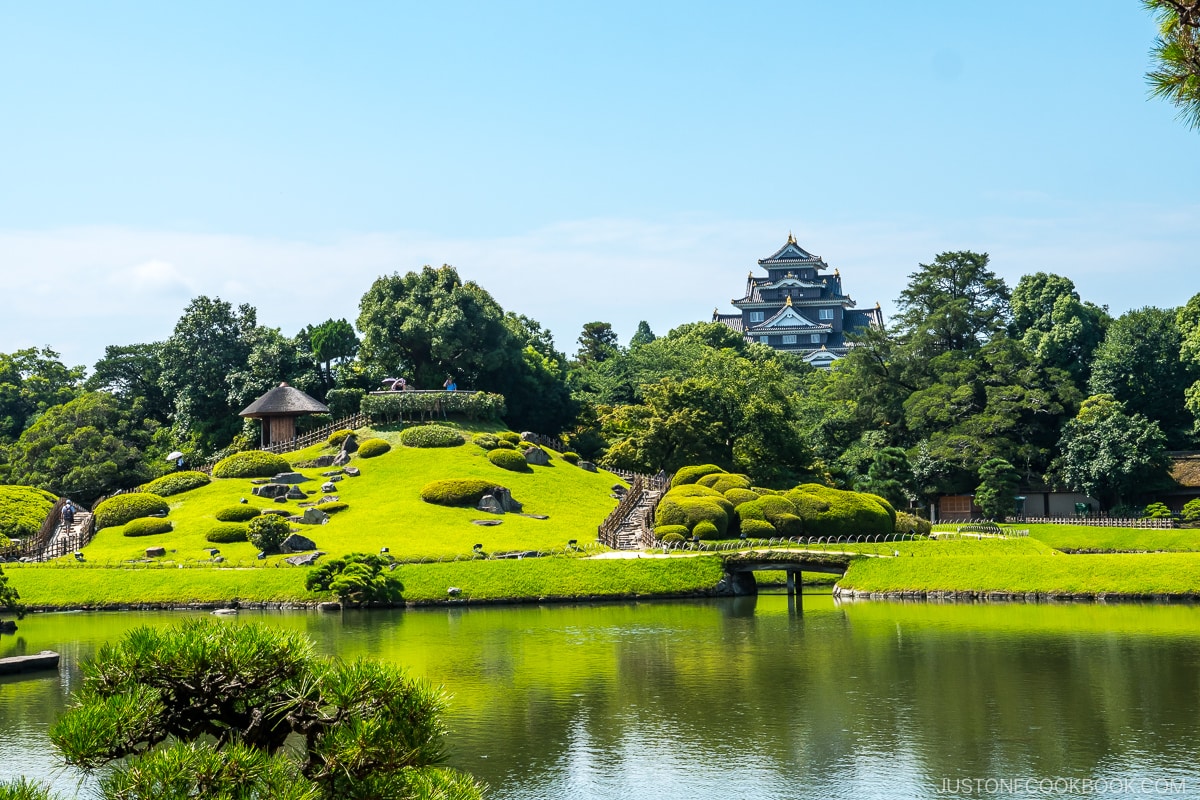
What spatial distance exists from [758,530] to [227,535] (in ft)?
81.3

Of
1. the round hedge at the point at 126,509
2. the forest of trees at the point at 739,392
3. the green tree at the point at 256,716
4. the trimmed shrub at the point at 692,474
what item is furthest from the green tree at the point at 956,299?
the green tree at the point at 256,716

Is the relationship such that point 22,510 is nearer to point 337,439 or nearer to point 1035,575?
point 337,439

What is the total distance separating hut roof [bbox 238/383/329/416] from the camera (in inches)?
2906

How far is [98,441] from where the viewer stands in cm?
6831

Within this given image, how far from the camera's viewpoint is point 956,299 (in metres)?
81.2

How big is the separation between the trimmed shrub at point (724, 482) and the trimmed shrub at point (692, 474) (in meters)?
0.82

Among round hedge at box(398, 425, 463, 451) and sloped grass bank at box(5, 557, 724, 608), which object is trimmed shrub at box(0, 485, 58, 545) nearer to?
sloped grass bank at box(5, 557, 724, 608)

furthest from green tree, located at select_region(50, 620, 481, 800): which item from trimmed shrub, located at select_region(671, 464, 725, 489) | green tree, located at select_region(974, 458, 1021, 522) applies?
green tree, located at select_region(974, 458, 1021, 522)

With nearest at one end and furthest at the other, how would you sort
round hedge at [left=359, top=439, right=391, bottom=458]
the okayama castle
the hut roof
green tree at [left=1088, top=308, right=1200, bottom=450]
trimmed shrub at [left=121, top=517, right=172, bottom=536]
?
trimmed shrub at [left=121, top=517, right=172, bottom=536], round hedge at [left=359, top=439, right=391, bottom=458], the hut roof, green tree at [left=1088, top=308, right=1200, bottom=450], the okayama castle

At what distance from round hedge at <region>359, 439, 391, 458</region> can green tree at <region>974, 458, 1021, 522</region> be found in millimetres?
35339

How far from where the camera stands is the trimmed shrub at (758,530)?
5338 centimetres

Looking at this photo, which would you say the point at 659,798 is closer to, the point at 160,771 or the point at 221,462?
the point at 160,771

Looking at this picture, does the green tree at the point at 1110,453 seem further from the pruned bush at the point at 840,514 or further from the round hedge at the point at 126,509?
the round hedge at the point at 126,509

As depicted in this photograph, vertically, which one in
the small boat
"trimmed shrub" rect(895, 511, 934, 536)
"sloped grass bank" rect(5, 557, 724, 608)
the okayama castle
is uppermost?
the okayama castle
